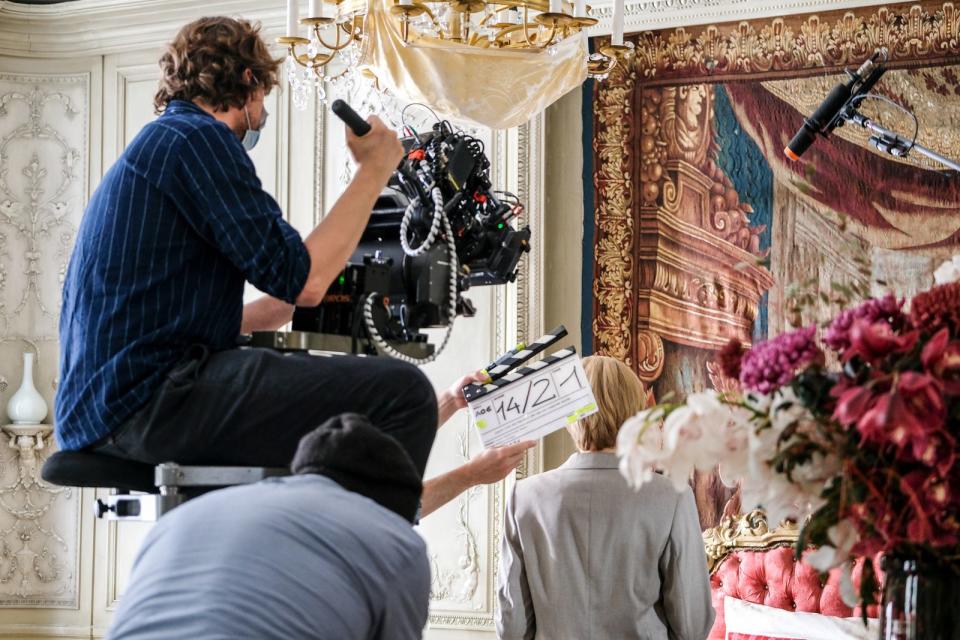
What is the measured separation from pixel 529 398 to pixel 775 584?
7.34ft

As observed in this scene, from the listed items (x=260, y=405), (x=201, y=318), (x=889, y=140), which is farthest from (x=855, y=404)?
(x=889, y=140)

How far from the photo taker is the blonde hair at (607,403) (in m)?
2.98

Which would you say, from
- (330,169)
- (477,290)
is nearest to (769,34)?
(477,290)

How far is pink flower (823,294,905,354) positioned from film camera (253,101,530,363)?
32.0 inches

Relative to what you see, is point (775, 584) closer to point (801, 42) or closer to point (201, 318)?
point (801, 42)

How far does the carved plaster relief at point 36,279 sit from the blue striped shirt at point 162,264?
12.8 feet

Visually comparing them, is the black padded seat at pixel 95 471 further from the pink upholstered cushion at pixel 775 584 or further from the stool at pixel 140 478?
the pink upholstered cushion at pixel 775 584

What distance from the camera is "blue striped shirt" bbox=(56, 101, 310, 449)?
2035 mm

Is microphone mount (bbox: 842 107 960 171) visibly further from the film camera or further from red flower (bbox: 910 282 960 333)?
red flower (bbox: 910 282 960 333)

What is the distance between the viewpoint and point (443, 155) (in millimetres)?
2445

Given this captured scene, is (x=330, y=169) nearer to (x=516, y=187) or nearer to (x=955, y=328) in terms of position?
(x=516, y=187)

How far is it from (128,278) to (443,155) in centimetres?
66

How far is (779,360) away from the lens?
1.60 m

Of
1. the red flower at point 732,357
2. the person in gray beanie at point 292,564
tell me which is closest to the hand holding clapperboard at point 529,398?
the person in gray beanie at point 292,564
